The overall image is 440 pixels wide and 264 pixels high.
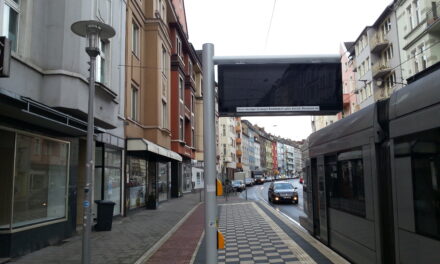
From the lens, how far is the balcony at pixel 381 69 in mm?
38237

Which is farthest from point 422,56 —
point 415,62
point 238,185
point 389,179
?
point 238,185

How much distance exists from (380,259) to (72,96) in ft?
27.3

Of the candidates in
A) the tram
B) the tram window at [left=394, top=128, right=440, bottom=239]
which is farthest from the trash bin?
the tram window at [left=394, top=128, right=440, bottom=239]

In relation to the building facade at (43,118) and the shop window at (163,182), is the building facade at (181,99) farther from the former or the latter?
the building facade at (43,118)

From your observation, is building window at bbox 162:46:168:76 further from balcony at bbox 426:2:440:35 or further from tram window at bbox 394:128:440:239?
tram window at bbox 394:128:440:239

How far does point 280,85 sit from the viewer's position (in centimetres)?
475

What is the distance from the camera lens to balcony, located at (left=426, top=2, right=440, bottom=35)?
2642 centimetres

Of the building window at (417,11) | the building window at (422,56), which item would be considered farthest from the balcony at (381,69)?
the building window at (422,56)

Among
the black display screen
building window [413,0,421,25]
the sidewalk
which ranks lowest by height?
the sidewalk

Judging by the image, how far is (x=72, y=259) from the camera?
9078 millimetres

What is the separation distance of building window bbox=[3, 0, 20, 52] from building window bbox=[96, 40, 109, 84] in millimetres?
3979

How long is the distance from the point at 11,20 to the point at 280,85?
7788 millimetres

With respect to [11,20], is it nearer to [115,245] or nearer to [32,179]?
[32,179]

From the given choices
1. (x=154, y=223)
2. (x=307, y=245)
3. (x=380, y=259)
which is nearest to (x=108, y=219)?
(x=154, y=223)
